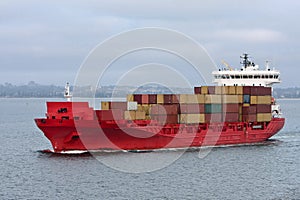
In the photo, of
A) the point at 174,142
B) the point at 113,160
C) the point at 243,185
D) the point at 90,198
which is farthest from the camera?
the point at 174,142

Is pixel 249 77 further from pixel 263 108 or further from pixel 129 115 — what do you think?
pixel 129 115

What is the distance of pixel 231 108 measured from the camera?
5466cm

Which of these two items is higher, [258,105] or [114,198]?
[258,105]

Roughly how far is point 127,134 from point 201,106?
9191 mm

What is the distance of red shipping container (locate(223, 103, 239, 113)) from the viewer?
5409 cm

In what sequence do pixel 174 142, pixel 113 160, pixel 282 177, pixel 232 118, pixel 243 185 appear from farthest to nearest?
pixel 232 118, pixel 174 142, pixel 113 160, pixel 282 177, pixel 243 185

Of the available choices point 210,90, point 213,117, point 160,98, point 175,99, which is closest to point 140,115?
point 160,98

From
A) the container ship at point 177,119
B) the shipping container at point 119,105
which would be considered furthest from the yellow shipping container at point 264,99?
the shipping container at point 119,105

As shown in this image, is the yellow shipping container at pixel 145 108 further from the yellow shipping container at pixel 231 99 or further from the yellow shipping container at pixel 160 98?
the yellow shipping container at pixel 231 99

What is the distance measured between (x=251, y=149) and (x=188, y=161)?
10304 mm

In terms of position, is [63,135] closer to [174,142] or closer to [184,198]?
[174,142]

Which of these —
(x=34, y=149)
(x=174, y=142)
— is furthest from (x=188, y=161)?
(x=34, y=149)

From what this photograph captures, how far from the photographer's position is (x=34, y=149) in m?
53.0

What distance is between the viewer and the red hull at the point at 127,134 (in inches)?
1766
